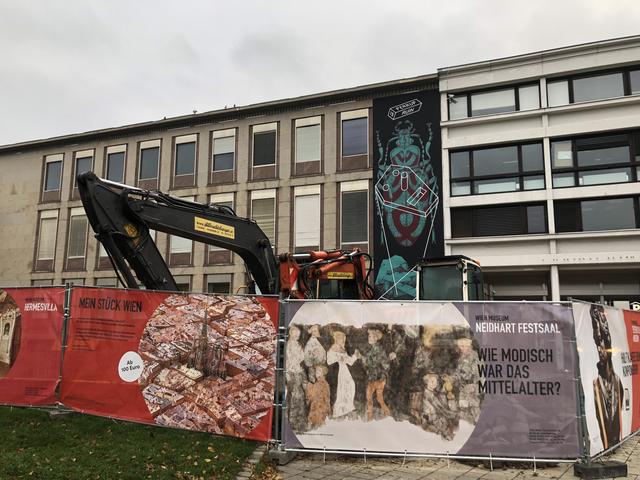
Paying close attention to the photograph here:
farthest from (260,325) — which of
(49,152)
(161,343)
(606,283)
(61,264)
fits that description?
(49,152)

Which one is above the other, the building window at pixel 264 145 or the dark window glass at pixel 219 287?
the building window at pixel 264 145

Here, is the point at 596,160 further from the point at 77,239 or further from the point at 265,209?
the point at 77,239

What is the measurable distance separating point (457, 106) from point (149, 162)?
1695cm

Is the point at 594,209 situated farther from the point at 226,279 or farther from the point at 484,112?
the point at 226,279

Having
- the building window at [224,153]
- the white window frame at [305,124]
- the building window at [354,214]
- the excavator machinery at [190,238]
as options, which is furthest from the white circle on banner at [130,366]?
the building window at [224,153]

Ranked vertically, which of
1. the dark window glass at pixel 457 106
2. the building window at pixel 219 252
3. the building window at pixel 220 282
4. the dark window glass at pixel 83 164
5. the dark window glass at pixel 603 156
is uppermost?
the dark window glass at pixel 457 106

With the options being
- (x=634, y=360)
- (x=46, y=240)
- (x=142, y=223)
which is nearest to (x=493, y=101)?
(x=634, y=360)

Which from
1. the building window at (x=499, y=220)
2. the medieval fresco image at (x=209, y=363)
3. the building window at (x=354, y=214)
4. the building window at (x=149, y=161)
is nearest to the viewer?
the medieval fresco image at (x=209, y=363)

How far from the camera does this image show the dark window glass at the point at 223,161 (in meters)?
28.1

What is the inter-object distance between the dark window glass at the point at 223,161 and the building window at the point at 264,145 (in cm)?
142

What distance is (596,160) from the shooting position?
73.4ft

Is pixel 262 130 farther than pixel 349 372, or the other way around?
pixel 262 130

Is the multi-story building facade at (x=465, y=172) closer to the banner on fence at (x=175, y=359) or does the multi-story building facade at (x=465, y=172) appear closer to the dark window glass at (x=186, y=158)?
the dark window glass at (x=186, y=158)

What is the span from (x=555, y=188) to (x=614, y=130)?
132 inches
